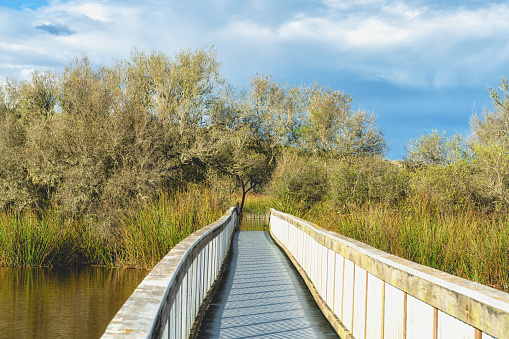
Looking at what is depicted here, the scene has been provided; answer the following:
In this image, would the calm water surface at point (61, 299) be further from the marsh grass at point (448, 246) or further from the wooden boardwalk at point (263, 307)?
the marsh grass at point (448, 246)

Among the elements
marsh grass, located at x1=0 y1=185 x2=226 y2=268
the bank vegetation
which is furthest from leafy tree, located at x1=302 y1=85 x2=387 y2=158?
marsh grass, located at x1=0 y1=185 x2=226 y2=268

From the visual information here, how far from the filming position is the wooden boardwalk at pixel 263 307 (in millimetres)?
5543

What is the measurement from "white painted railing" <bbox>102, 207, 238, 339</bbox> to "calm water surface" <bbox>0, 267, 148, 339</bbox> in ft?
15.6

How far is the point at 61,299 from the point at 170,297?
410 inches

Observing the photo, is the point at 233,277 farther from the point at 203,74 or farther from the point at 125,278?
the point at 203,74

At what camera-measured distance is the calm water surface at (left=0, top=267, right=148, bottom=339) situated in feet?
33.1

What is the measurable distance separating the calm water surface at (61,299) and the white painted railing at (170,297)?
474 centimetres

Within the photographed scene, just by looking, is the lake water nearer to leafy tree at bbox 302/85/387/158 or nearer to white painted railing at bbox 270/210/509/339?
white painted railing at bbox 270/210/509/339

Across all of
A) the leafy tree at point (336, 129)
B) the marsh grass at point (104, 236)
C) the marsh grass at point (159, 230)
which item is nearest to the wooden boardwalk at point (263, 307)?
the marsh grass at point (159, 230)

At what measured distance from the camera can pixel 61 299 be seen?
12.5 metres

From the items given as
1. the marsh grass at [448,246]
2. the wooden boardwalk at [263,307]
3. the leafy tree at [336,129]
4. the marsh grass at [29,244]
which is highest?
the leafy tree at [336,129]

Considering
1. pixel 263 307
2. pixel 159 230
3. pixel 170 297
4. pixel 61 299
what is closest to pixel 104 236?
pixel 159 230

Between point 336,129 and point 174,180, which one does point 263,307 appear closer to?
point 174,180

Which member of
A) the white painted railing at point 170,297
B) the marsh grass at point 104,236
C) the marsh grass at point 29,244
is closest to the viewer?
the white painted railing at point 170,297
